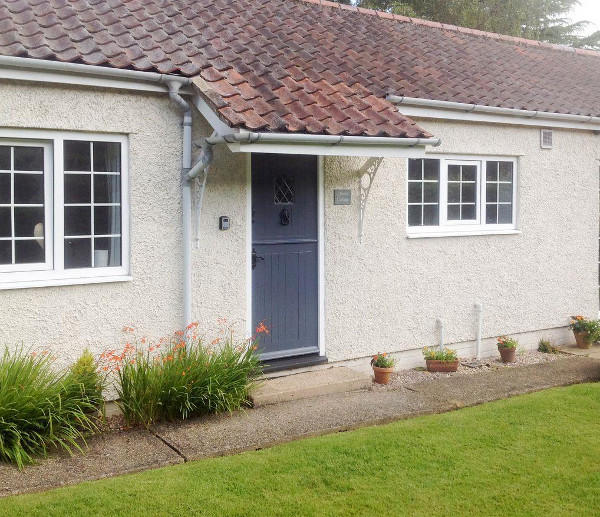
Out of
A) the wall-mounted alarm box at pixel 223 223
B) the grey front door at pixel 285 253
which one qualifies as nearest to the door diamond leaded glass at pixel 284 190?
the grey front door at pixel 285 253

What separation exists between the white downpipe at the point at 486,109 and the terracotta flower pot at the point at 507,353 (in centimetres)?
321

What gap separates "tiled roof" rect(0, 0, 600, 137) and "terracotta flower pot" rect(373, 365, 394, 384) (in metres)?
2.73

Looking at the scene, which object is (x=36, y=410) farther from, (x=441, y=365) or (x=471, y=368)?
(x=471, y=368)

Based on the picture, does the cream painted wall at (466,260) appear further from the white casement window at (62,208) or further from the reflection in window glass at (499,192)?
the white casement window at (62,208)

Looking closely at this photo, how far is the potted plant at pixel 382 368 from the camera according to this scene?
351 inches

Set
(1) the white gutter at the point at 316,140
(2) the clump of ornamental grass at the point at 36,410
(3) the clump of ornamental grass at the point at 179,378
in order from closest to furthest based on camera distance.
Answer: (2) the clump of ornamental grass at the point at 36,410
(3) the clump of ornamental grass at the point at 179,378
(1) the white gutter at the point at 316,140

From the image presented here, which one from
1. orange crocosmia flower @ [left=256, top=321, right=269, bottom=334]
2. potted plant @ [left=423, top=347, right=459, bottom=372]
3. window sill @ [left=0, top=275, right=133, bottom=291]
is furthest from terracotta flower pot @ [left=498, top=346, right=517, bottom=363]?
window sill @ [left=0, top=275, right=133, bottom=291]

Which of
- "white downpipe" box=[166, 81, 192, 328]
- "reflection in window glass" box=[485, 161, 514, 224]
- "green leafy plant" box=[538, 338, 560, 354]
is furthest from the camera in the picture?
"green leafy plant" box=[538, 338, 560, 354]

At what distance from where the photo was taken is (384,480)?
5.72 meters

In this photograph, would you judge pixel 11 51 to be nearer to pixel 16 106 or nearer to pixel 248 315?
pixel 16 106

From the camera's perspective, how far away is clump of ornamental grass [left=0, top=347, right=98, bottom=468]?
5977 millimetres

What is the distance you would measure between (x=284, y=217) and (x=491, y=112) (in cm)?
353

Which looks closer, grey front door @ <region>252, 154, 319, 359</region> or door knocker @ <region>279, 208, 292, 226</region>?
A: grey front door @ <region>252, 154, 319, 359</region>

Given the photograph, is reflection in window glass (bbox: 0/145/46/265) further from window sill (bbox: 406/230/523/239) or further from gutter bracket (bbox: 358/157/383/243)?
window sill (bbox: 406/230/523/239)
